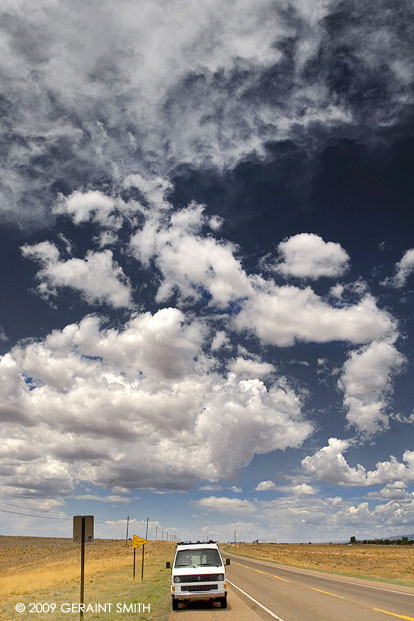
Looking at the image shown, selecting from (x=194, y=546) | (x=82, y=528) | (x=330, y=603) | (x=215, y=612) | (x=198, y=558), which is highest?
(x=82, y=528)

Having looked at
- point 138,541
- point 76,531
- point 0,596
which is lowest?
point 0,596

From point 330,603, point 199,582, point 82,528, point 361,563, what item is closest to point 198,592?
point 199,582

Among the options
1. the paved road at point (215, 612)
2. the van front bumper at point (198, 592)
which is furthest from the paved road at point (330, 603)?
the van front bumper at point (198, 592)

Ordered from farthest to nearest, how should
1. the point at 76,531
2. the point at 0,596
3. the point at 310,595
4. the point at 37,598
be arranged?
the point at 0,596 → the point at 37,598 → the point at 310,595 → the point at 76,531

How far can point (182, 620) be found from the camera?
14719mm

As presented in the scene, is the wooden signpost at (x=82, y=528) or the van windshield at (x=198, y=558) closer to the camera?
the wooden signpost at (x=82, y=528)

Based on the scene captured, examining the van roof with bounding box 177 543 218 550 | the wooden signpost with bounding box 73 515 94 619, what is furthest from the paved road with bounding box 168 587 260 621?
the wooden signpost with bounding box 73 515 94 619

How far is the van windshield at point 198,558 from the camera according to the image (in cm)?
1809

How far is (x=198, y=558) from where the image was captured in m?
18.5

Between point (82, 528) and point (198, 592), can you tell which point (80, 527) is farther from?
point (198, 592)

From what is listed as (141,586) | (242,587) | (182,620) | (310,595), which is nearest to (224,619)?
(182,620)

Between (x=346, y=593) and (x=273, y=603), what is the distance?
550 centimetres

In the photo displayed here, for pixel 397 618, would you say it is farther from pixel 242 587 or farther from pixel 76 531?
pixel 242 587

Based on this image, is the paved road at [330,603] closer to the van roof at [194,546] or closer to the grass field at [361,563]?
the van roof at [194,546]
